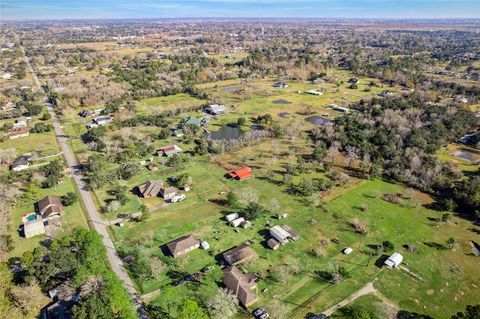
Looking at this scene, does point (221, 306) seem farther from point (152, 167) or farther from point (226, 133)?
point (226, 133)

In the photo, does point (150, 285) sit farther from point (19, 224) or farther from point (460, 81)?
point (460, 81)

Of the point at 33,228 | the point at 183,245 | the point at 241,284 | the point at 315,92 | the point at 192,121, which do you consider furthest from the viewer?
the point at 315,92

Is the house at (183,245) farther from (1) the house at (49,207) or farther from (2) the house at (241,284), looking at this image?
(1) the house at (49,207)

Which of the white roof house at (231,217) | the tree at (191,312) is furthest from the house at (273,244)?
the tree at (191,312)

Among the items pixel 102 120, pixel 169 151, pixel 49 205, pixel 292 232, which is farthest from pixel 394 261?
pixel 102 120

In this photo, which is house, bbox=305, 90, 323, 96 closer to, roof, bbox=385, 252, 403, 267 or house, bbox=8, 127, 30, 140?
roof, bbox=385, 252, 403, 267

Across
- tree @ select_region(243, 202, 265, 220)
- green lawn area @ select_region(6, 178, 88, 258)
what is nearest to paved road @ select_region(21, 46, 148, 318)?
A: green lawn area @ select_region(6, 178, 88, 258)
